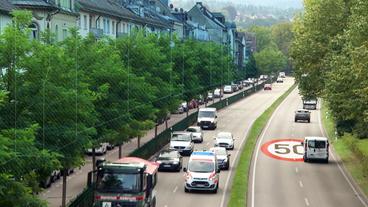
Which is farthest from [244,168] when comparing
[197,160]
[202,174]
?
[202,174]

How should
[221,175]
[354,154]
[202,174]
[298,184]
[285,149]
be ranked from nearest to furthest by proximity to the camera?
[202,174]
[298,184]
[221,175]
[354,154]
[285,149]

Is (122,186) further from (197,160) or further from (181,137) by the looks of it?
(181,137)

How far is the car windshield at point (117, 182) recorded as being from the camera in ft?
99.3

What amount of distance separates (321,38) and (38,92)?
131 feet

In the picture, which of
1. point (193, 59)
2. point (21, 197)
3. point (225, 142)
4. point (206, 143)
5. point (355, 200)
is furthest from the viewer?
point (193, 59)

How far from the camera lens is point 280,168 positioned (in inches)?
2052

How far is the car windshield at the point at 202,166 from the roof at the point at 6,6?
14.2 metres

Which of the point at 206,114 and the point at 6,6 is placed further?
the point at 206,114

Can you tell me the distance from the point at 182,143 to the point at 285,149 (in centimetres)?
1099

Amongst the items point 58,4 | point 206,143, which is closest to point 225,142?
point 206,143

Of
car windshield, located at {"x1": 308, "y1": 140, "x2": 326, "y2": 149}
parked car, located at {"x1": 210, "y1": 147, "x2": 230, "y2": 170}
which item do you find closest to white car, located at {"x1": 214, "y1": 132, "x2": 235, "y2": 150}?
car windshield, located at {"x1": 308, "y1": 140, "x2": 326, "y2": 149}

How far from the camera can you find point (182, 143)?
5650cm

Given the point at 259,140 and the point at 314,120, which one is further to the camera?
the point at 314,120

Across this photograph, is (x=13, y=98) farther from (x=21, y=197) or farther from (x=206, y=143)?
(x=206, y=143)
